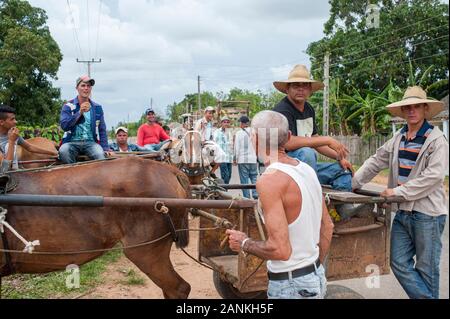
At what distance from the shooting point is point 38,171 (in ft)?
11.9

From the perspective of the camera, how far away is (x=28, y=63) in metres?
20.5

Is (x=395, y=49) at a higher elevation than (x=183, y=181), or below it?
higher

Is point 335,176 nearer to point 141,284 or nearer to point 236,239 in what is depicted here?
point 236,239

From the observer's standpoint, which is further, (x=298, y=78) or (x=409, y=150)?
(x=298, y=78)

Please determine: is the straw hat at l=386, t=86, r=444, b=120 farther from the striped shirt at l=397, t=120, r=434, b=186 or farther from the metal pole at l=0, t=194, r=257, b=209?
the metal pole at l=0, t=194, r=257, b=209

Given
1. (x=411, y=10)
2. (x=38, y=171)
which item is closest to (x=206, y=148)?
(x=38, y=171)

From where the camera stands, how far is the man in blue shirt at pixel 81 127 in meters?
5.00

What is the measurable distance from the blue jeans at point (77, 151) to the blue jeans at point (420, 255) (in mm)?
3335

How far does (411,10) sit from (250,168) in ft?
73.2

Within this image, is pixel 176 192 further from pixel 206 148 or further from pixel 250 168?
pixel 250 168

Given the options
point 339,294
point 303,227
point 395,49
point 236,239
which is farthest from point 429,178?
point 395,49

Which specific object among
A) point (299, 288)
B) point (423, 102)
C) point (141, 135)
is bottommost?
point (299, 288)

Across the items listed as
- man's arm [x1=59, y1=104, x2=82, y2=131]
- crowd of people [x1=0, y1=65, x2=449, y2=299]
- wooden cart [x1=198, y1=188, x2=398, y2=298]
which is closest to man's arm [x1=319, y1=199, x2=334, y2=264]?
crowd of people [x1=0, y1=65, x2=449, y2=299]

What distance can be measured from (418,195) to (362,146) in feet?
65.6
